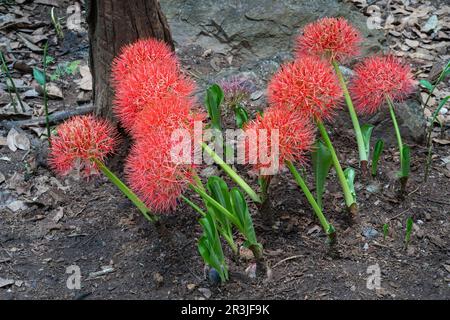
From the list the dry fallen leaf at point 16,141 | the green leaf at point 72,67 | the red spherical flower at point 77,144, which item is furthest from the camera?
the green leaf at point 72,67

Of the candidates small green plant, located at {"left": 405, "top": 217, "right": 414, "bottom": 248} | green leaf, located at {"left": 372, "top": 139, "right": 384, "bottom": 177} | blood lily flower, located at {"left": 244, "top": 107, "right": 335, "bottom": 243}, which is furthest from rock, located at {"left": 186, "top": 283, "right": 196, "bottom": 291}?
green leaf, located at {"left": 372, "top": 139, "right": 384, "bottom": 177}

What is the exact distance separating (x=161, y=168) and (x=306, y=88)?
2.08 ft

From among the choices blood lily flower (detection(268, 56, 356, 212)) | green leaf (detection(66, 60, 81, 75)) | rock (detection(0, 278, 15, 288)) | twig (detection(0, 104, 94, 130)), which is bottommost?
rock (detection(0, 278, 15, 288))

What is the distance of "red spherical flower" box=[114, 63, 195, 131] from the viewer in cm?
223

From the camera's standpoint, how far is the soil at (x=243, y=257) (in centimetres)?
222

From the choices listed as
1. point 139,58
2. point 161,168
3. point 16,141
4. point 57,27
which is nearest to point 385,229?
point 161,168

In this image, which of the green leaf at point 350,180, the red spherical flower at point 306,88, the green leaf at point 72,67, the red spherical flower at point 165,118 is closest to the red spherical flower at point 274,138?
the red spherical flower at point 306,88

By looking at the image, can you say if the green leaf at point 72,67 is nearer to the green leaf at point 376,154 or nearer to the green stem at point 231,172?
the green stem at point 231,172

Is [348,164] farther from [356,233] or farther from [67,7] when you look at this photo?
[67,7]

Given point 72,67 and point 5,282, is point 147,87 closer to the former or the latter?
point 5,282

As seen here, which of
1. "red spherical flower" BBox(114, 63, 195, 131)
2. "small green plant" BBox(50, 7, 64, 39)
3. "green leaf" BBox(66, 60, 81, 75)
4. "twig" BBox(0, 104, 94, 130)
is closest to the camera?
"red spherical flower" BBox(114, 63, 195, 131)

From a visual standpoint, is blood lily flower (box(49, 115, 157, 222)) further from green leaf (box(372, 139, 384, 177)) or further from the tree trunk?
green leaf (box(372, 139, 384, 177))

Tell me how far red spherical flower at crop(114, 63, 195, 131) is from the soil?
1.84 feet

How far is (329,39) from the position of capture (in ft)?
8.11
